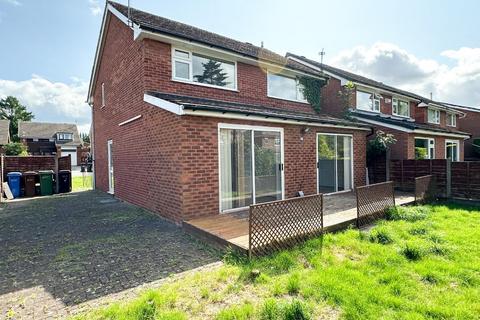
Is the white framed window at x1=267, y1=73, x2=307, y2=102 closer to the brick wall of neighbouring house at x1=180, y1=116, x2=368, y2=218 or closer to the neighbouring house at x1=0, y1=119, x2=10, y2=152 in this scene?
the brick wall of neighbouring house at x1=180, y1=116, x2=368, y2=218

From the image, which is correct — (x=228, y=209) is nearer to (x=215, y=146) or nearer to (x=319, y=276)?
(x=215, y=146)

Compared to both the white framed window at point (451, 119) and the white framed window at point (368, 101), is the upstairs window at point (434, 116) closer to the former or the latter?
the white framed window at point (451, 119)

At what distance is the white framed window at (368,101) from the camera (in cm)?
1678

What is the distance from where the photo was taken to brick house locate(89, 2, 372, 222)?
7.36 m

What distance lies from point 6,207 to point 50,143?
4851 cm

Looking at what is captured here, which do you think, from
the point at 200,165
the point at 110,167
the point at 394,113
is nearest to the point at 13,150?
the point at 110,167

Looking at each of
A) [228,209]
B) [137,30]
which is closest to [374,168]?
[228,209]

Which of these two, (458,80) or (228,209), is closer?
(228,209)

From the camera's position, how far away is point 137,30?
28.5ft

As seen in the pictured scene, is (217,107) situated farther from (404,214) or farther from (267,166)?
(404,214)

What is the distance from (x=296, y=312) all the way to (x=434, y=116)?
27.1 m

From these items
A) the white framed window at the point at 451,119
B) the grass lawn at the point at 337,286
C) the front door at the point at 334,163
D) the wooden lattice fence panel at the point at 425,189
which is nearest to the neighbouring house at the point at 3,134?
the front door at the point at 334,163

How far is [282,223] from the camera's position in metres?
5.29

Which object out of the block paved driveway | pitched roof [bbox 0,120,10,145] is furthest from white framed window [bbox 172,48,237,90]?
pitched roof [bbox 0,120,10,145]
